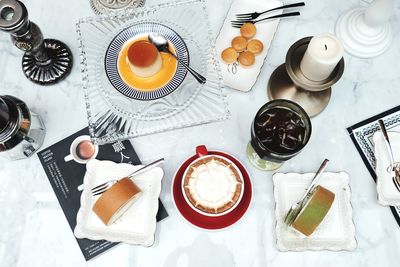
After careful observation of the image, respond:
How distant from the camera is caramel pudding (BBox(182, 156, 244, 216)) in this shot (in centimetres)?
85

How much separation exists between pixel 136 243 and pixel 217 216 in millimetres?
151

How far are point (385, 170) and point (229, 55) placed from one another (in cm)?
36

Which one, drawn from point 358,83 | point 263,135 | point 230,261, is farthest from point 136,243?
point 358,83

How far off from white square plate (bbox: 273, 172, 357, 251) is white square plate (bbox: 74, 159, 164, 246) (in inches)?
8.8

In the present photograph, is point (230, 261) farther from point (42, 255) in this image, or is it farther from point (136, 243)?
point (42, 255)

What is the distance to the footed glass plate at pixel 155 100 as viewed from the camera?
0.87 meters

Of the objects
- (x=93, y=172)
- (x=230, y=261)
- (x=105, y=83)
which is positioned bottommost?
(x=230, y=261)

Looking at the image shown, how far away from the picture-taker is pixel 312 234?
0.85 m

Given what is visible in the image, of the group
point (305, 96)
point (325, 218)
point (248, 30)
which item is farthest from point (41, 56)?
point (325, 218)

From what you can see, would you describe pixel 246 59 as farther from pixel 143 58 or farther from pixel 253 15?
pixel 143 58

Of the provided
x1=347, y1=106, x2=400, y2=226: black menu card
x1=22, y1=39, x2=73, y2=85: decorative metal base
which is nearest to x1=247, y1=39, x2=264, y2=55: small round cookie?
x1=347, y1=106, x2=400, y2=226: black menu card

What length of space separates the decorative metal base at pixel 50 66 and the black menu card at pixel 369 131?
0.57m

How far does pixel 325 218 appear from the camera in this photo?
2.83ft

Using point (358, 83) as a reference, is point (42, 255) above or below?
below
